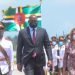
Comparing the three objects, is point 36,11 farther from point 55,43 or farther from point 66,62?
point 66,62

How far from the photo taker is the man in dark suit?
Result: 13445 mm

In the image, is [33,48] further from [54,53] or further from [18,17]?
[18,17]

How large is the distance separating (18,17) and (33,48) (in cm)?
1711

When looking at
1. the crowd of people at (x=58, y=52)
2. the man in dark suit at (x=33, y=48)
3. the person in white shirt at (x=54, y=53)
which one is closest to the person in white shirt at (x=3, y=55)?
the man in dark suit at (x=33, y=48)

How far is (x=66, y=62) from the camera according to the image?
13.1m

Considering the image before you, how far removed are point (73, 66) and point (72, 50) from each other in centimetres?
39

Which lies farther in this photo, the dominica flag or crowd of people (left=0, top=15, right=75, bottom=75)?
the dominica flag

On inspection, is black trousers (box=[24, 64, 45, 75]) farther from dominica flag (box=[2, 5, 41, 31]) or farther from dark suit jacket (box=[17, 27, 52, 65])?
dominica flag (box=[2, 5, 41, 31])

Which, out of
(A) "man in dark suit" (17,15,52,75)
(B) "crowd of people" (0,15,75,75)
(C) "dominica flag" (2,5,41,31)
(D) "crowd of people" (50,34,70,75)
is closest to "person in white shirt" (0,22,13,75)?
(B) "crowd of people" (0,15,75,75)

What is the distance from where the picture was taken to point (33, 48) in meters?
13.5

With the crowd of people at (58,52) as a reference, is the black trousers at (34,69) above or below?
above

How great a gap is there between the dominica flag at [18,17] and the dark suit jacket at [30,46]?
15888 mm

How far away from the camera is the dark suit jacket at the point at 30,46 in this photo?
13453 mm

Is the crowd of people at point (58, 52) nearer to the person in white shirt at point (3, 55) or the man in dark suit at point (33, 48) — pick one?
the man in dark suit at point (33, 48)
